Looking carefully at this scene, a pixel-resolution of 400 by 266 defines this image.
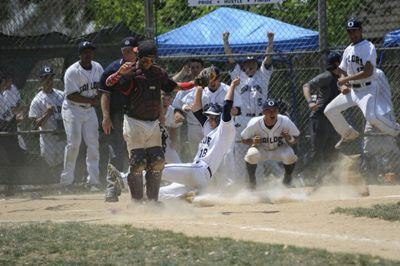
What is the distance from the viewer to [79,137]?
39.8 ft

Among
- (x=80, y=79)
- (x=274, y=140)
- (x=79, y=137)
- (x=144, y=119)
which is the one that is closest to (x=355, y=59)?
(x=274, y=140)

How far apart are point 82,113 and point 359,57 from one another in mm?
4013

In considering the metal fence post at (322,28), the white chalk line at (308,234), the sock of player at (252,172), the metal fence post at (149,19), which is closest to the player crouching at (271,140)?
the sock of player at (252,172)

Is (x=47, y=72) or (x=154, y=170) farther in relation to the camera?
(x=47, y=72)

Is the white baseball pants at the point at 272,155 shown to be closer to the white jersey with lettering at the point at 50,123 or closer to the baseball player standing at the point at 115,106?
the baseball player standing at the point at 115,106

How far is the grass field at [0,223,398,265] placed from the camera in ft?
19.5

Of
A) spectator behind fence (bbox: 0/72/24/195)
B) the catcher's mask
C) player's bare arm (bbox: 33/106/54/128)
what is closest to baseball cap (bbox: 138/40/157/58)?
the catcher's mask

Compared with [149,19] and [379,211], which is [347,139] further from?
[149,19]

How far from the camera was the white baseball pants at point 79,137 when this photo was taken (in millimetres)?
12086

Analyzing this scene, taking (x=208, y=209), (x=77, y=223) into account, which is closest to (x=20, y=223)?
(x=77, y=223)

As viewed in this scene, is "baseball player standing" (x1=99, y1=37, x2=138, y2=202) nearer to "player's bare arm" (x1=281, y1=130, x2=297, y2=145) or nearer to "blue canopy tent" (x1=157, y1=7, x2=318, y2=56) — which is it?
"player's bare arm" (x1=281, y1=130, x2=297, y2=145)

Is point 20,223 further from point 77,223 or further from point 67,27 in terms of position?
point 67,27

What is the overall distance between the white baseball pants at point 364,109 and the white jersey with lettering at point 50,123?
4.23m

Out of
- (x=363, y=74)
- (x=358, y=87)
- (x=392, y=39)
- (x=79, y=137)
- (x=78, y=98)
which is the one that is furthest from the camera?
(x=392, y=39)
